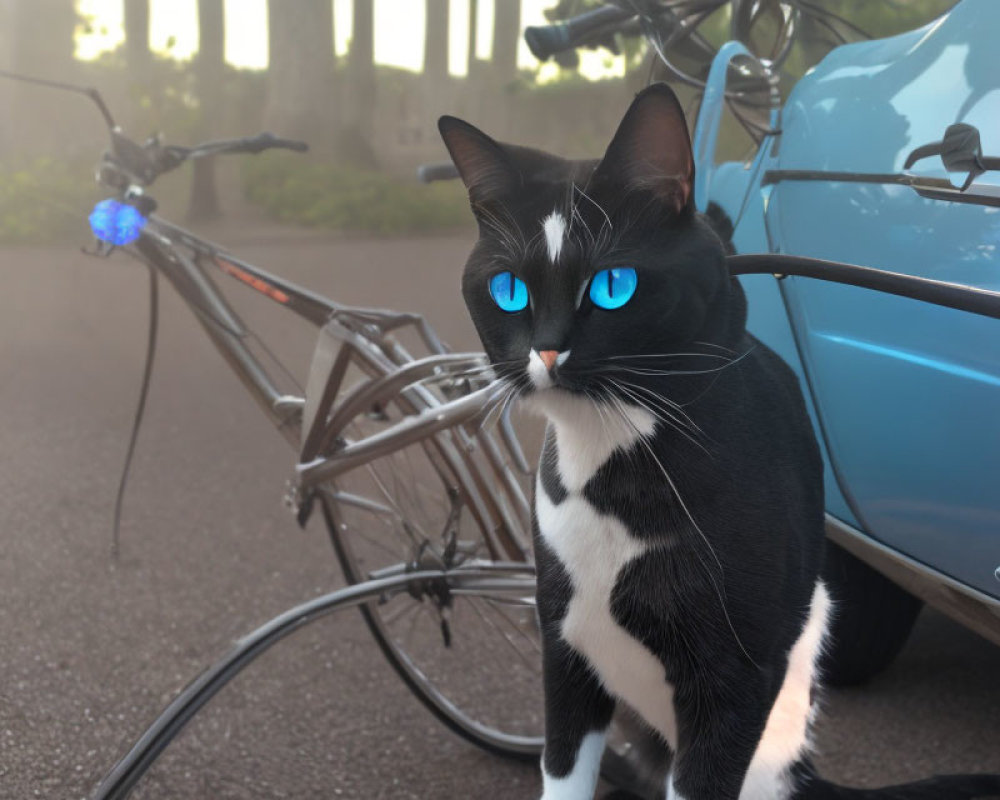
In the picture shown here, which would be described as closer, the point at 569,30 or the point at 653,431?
the point at 653,431

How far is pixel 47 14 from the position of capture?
812cm

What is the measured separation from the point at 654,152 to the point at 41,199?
295 inches

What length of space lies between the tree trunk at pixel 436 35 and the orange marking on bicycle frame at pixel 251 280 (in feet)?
13.1

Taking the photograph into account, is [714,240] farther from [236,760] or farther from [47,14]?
[47,14]

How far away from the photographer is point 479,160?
3.44 ft

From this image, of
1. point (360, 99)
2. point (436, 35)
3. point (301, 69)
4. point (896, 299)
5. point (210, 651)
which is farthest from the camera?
point (301, 69)

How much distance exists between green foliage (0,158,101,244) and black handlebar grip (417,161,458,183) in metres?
6.19

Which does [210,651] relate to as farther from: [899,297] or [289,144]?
[899,297]

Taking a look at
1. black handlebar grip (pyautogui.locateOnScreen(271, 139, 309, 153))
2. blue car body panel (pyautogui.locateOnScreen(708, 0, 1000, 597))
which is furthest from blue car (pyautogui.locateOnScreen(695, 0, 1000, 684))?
black handlebar grip (pyautogui.locateOnScreen(271, 139, 309, 153))

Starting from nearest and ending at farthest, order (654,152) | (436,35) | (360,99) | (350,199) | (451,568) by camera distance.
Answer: (654,152) → (451,568) → (436,35) → (350,199) → (360,99)

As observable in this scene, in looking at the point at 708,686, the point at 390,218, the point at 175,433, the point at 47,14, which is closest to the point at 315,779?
the point at 708,686

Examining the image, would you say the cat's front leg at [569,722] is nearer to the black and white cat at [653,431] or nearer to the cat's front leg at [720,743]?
the black and white cat at [653,431]

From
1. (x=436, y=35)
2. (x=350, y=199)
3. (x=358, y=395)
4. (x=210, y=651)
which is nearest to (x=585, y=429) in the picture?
Result: (x=358, y=395)

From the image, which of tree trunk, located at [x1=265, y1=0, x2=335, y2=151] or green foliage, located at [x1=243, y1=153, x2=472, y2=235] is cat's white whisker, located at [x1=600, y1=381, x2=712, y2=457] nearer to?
green foliage, located at [x1=243, y1=153, x2=472, y2=235]
